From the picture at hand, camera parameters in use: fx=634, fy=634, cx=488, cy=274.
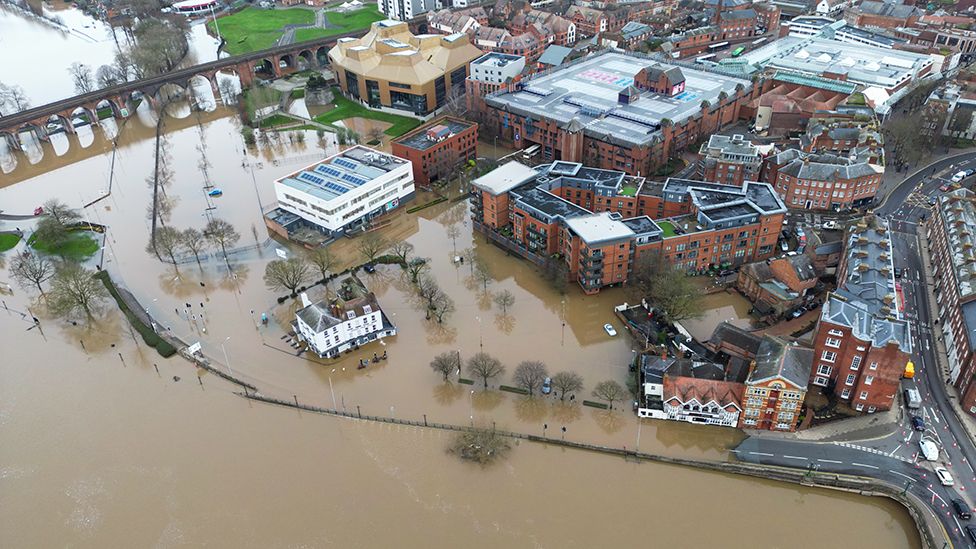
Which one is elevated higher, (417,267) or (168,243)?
(168,243)

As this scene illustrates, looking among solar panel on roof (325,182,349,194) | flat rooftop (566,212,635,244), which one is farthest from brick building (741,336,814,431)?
solar panel on roof (325,182,349,194)

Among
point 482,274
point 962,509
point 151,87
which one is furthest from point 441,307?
point 151,87

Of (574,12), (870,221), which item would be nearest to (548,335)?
(870,221)

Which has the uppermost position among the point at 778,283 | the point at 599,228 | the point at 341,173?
the point at 599,228

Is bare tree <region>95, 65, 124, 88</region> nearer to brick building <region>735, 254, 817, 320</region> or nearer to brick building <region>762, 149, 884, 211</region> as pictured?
brick building <region>762, 149, 884, 211</region>

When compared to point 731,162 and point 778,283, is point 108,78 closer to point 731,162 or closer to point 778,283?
point 731,162

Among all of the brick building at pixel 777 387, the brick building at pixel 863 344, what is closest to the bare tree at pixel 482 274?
the brick building at pixel 777 387
